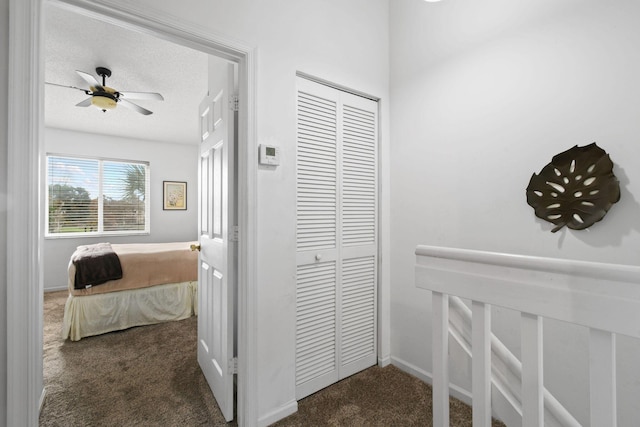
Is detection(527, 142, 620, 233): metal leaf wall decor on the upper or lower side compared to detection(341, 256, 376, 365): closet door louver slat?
upper

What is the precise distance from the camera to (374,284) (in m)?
2.27

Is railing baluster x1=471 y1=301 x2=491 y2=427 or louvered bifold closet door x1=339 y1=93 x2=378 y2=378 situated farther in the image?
louvered bifold closet door x1=339 y1=93 x2=378 y2=378

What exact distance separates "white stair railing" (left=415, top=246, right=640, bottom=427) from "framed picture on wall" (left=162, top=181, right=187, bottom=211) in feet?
19.3

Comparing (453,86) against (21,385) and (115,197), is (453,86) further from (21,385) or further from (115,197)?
(115,197)

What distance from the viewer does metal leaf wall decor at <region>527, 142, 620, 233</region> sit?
1.32m

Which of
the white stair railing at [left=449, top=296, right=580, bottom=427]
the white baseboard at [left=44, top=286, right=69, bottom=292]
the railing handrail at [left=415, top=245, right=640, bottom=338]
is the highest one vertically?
the railing handrail at [left=415, top=245, right=640, bottom=338]

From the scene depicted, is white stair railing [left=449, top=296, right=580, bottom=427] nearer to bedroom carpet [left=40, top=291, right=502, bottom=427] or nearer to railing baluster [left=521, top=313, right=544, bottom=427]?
railing baluster [left=521, top=313, right=544, bottom=427]

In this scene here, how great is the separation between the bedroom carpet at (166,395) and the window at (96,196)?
2.91m

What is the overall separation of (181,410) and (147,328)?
1628 millimetres

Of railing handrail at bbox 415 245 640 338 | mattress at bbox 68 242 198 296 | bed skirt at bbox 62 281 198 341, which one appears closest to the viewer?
railing handrail at bbox 415 245 640 338

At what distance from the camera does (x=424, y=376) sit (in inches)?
81.3

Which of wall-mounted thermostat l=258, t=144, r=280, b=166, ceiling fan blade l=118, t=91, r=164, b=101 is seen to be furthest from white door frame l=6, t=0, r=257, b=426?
ceiling fan blade l=118, t=91, r=164, b=101

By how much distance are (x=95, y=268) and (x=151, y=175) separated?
3.03 meters

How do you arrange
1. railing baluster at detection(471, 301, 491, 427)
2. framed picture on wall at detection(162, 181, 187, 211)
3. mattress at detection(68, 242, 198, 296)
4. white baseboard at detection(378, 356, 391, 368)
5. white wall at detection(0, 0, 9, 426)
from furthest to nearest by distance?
framed picture on wall at detection(162, 181, 187, 211)
mattress at detection(68, 242, 198, 296)
white baseboard at detection(378, 356, 391, 368)
white wall at detection(0, 0, 9, 426)
railing baluster at detection(471, 301, 491, 427)
